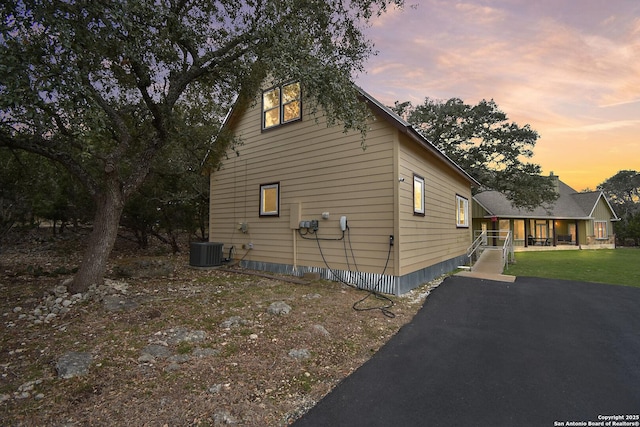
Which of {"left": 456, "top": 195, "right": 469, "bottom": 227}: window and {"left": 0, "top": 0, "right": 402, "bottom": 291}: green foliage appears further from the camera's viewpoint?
{"left": 456, "top": 195, "right": 469, "bottom": 227}: window

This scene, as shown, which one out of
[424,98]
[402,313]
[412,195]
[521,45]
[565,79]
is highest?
[424,98]

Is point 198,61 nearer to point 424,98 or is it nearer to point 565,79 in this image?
point 565,79

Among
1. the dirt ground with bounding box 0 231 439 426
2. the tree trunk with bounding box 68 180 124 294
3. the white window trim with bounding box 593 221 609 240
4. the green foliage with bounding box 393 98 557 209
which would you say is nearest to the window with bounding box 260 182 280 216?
the dirt ground with bounding box 0 231 439 426

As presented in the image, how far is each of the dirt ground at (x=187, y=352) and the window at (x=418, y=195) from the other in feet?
7.51

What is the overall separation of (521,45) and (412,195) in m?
6.24

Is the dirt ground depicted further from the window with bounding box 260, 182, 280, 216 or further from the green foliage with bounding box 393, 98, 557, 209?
the green foliage with bounding box 393, 98, 557, 209

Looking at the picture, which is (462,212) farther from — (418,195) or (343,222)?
(343,222)

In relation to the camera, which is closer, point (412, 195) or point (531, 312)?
point (531, 312)

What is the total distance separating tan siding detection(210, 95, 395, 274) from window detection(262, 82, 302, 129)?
11.9 inches

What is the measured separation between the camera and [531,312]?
5.52 metres

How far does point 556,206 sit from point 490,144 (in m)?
11.4

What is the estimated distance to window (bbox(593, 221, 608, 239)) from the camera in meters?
24.8

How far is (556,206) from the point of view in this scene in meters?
23.3

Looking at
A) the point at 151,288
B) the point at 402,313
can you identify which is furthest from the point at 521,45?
the point at 151,288
